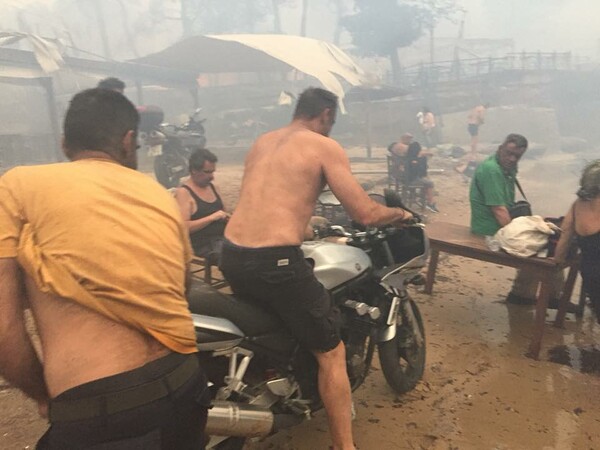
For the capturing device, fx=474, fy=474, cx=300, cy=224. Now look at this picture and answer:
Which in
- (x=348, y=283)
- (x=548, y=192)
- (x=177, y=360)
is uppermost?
(x=177, y=360)

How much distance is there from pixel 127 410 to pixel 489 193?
13.1ft

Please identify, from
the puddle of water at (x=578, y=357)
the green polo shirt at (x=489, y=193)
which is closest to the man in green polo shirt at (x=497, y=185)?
the green polo shirt at (x=489, y=193)

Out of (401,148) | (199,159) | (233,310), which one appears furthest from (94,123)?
(401,148)

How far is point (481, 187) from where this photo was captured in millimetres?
4621

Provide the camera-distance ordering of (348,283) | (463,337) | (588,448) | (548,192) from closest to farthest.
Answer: (348,283)
(588,448)
(463,337)
(548,192)

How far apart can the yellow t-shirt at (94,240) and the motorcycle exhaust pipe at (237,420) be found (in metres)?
0.87

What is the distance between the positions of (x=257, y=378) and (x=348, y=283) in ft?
2.45

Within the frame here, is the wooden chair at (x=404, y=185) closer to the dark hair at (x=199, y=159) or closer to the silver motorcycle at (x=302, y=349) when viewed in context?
the dark hair at (x=199, y=159)

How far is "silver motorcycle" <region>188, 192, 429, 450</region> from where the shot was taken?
223 centimetres

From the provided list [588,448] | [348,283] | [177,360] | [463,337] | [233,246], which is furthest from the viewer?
[463,337]

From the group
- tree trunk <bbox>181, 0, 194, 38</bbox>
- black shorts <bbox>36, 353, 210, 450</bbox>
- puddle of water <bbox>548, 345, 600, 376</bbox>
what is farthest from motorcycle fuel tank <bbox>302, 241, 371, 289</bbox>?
tree trunk <bbox>181, 0, 194, 38</bbox>

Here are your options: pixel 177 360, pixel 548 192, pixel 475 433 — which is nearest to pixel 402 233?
pixel 475 433

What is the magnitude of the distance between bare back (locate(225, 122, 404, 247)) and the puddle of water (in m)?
2.54

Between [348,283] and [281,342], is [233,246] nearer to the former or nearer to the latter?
[281,342]
